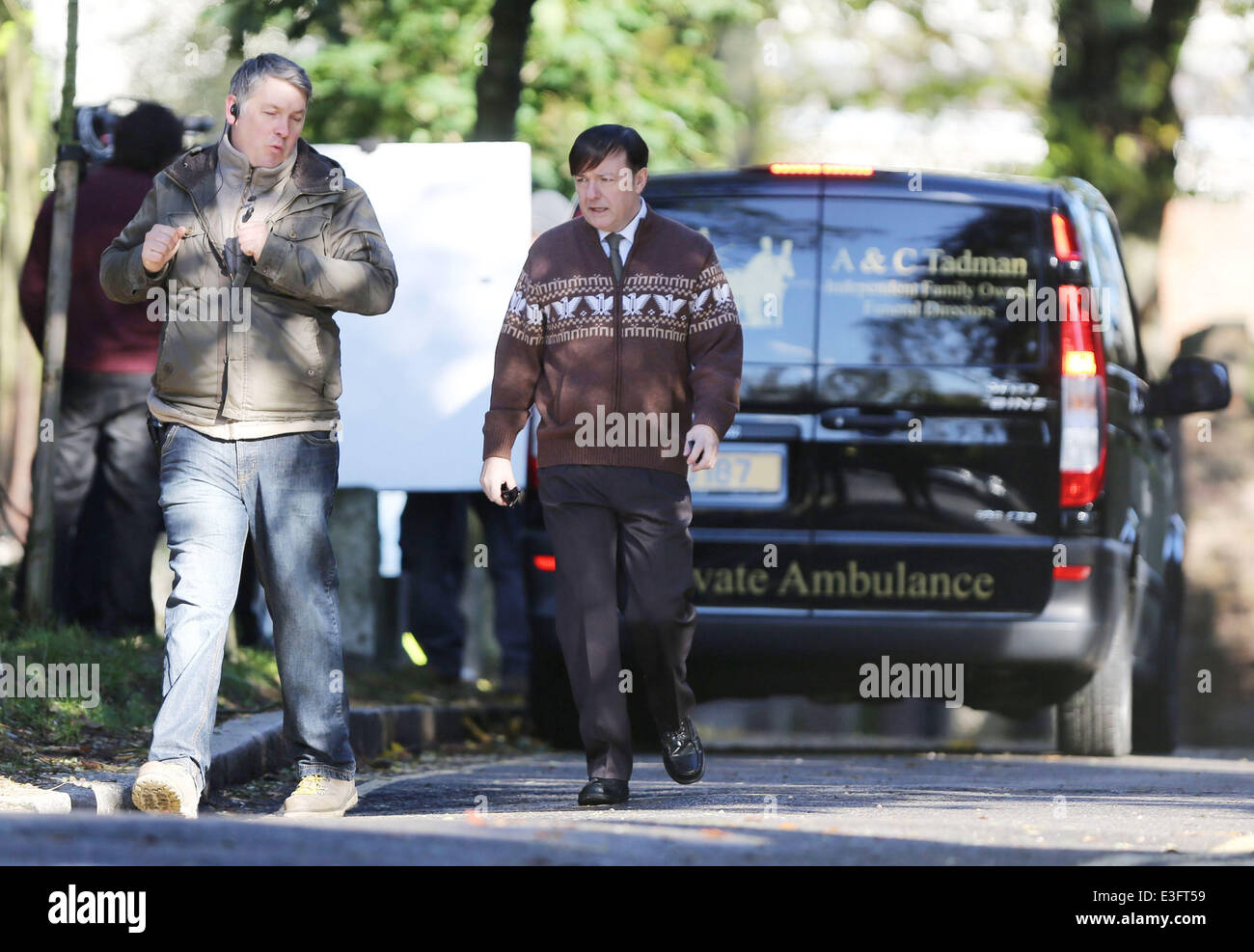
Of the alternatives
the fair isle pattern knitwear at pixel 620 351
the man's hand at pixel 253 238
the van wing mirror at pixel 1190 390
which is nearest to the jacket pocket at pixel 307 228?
the man's hand at pixel 253 238

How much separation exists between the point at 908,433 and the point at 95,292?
3434 millimetres

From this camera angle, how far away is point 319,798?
5.86 m

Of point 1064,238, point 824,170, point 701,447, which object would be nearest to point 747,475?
point 824,170

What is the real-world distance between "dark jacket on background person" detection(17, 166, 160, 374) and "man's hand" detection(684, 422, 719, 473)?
3649mm

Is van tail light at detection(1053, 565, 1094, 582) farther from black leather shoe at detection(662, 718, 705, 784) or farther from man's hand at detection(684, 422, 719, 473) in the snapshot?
man's hand at detection(684, 422, 719, 473)

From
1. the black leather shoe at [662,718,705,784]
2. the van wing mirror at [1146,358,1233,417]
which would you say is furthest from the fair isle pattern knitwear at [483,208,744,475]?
the van wing mirror at [1146,358,1233,417]

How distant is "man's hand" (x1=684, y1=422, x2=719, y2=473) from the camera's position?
5977mm

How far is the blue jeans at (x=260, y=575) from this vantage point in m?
5.73

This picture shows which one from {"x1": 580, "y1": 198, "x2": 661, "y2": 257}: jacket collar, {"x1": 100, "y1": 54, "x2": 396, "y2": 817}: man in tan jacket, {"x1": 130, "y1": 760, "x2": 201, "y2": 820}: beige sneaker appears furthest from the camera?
{"x1": 580, "y1": 198, "x2": 661, "y2": 257}: jacket collar

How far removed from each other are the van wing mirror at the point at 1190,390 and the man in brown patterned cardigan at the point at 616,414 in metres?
3.32

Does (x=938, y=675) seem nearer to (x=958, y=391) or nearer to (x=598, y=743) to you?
(x=958, y=391)

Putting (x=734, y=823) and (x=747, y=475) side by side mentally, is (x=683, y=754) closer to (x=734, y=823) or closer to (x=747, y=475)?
(x=734, y=823)

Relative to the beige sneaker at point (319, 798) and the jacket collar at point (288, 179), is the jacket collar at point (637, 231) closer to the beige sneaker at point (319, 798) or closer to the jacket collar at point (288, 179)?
the jacket collar at point (288, 179)
